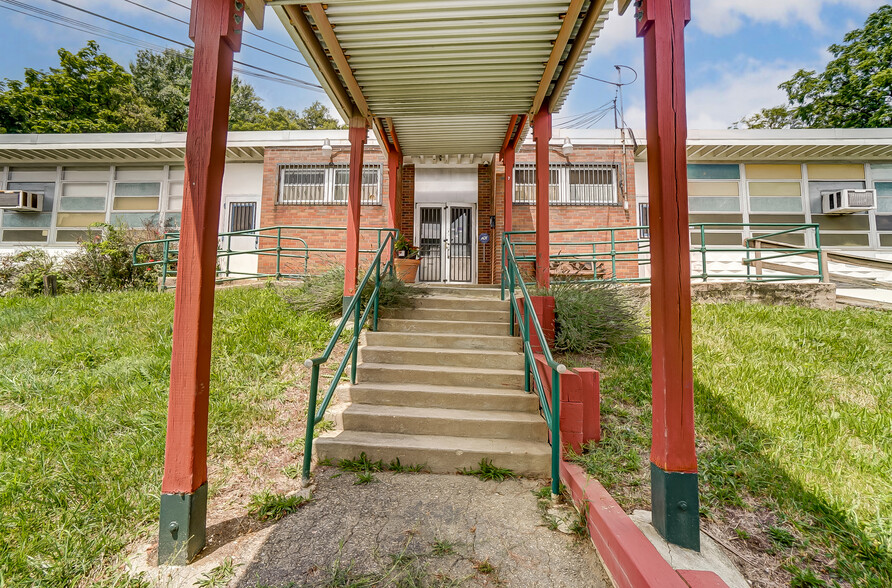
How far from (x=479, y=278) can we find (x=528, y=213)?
2.12 m

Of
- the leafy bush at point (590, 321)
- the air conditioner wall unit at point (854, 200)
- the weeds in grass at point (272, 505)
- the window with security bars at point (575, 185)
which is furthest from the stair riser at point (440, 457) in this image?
the air conditioner wall unit at point (854, 200)

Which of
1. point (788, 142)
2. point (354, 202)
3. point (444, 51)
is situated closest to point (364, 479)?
point (354, 202)

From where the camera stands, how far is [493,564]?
82.0 inches

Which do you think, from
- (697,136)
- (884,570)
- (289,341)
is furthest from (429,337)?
(697,136)

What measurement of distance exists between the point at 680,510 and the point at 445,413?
1.97m

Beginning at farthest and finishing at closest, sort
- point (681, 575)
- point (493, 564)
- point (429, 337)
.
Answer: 1. point (429, 337)
2. point (493, 564)
3. point (681, 575)

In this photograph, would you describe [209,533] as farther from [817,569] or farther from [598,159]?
[598,159]

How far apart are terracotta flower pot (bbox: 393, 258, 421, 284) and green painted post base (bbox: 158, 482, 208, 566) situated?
16.5 feet

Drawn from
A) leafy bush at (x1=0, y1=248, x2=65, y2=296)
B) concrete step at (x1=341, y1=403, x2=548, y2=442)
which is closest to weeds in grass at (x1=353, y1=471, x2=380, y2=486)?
concrete step at (x1=341, y1=403, x2=548, y2=442)

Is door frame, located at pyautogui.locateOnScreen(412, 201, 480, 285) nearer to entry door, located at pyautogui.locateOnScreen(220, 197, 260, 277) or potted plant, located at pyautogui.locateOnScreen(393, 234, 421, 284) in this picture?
potted plant, located at pyautogui.locateOnScreen(393, 234, 421, 284)

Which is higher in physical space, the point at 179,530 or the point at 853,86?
the point at 853,86

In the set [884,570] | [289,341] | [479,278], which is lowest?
[884,570]

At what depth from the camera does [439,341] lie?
15.0 feet

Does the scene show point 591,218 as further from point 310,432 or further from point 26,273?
point 26,273
